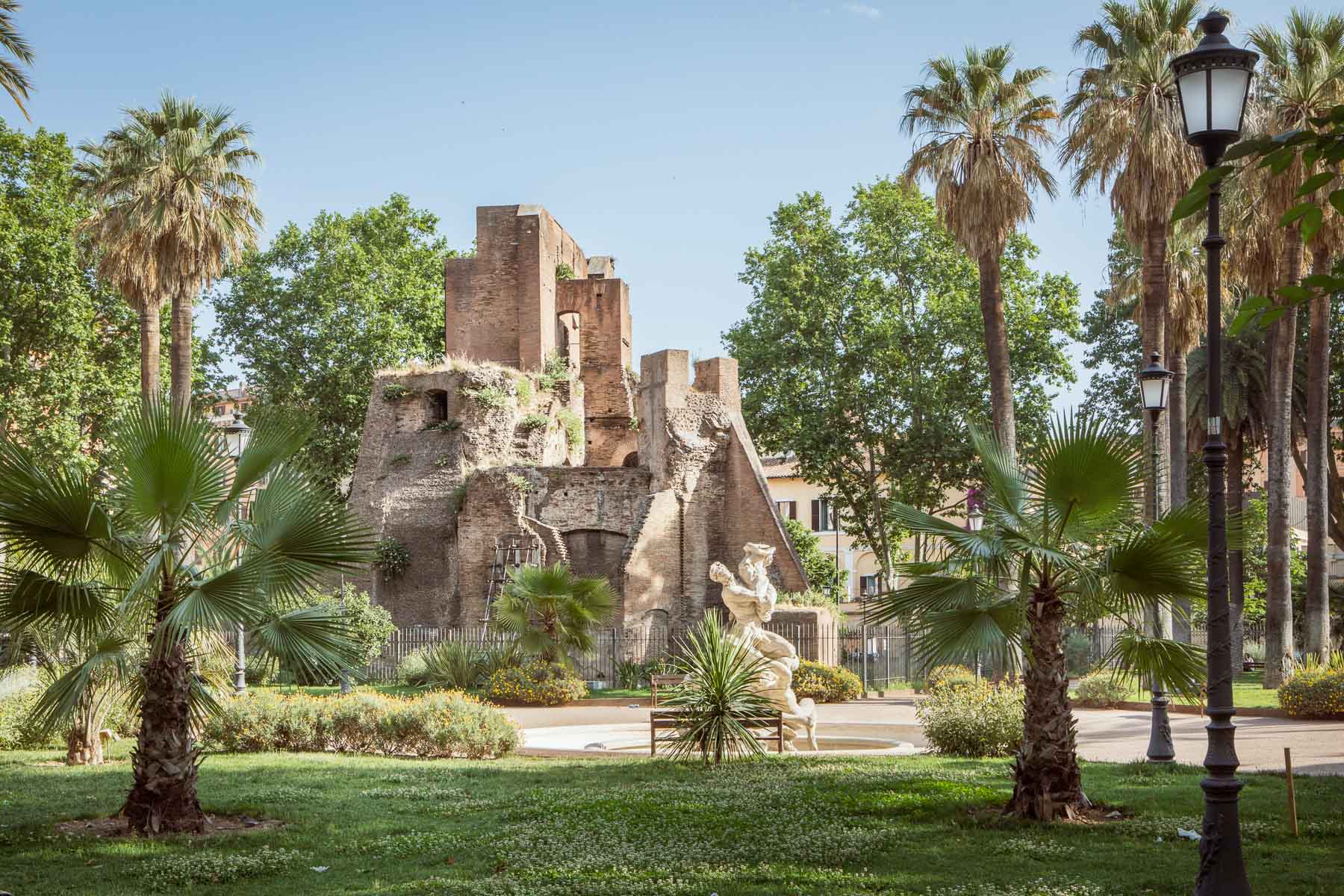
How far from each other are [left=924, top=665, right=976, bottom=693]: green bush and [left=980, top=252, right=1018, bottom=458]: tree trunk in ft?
15.0

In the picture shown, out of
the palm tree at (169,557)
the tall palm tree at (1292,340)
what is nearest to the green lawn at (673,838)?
the palm tree at (169,557)

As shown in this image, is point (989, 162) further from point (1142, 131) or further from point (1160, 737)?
point (1160, 737)

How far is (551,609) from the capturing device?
22125 mm

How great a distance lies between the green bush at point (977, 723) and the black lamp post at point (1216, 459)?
616 cm

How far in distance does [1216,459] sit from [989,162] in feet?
52.9

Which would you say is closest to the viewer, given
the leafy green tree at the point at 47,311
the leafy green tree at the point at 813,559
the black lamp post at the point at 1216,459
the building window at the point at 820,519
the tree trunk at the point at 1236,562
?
the black lamp post at the point at 1216,459

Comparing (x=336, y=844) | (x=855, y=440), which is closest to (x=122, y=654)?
(x=336, y=844)

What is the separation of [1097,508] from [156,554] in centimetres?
677

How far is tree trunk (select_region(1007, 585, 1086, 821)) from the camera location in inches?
359

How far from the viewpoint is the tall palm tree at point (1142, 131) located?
20125mm

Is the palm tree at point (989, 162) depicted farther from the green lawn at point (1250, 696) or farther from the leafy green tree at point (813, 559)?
the leafy green tree at point (813, 559)

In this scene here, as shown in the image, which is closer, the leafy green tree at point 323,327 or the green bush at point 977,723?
the green bush at point 977,723

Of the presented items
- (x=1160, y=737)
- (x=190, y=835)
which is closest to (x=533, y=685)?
(x=1160, y=737)

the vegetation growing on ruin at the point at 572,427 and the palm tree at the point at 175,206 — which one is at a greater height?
the palm tree at the point at 175,206
